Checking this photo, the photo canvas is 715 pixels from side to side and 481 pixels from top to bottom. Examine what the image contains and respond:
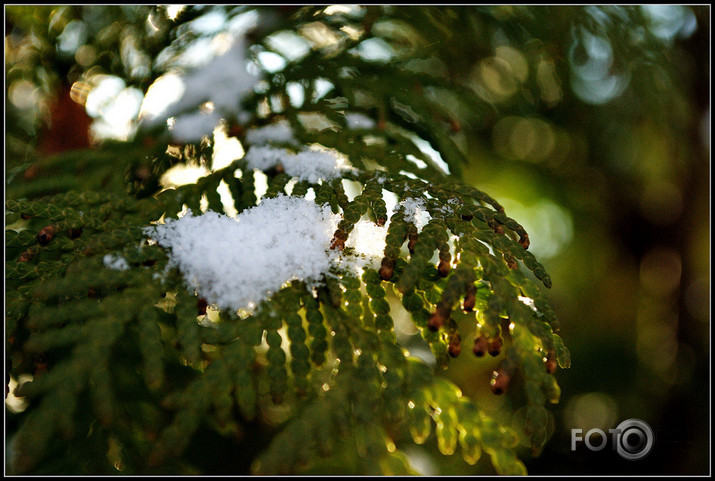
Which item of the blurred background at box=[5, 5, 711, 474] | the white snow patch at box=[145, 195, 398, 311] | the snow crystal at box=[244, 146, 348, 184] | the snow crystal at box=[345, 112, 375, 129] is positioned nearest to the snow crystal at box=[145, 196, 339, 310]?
the white snow patch at box=[145, 195, 398, 311]

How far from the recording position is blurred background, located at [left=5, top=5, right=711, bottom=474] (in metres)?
1.54

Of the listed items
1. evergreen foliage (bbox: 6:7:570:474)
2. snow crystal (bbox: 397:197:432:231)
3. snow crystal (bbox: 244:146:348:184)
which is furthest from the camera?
snow crystal (bbox: 244:146:348:184)

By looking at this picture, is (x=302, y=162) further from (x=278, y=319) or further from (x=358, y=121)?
(x=278, y=319)

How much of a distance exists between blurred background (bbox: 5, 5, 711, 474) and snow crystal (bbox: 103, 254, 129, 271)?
25.1 inches

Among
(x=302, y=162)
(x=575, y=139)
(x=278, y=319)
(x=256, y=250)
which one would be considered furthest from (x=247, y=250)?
A: (x=575, y=139)

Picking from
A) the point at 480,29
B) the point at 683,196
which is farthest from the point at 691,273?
the point at 480,29

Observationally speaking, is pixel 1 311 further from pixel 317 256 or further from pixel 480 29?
pixel 480 29

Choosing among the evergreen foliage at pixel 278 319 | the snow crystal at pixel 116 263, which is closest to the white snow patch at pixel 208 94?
the evergreen foliage at pixel 278 319

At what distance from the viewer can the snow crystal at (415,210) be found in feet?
2.96

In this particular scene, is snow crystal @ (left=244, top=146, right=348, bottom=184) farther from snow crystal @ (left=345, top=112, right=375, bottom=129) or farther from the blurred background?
the blurred background

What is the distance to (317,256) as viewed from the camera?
2.80ft

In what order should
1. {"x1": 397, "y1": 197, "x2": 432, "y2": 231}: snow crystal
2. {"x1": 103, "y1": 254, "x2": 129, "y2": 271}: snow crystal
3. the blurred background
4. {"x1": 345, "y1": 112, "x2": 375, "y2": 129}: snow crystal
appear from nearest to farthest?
{"x1": 103, "y1": 254, "x2": 129, "y2": 271}: snow crystal
{"x1": 397, "y1": 197, "x2": 432, "y2": 231}: snow crystal
{"x1": 345, "y1": 112, "x2": 375, "y2": 129}: snow crystal
the blurred background

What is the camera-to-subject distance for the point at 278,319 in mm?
760

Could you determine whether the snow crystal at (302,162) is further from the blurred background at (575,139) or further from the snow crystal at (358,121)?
the blurred background at (575,139)
